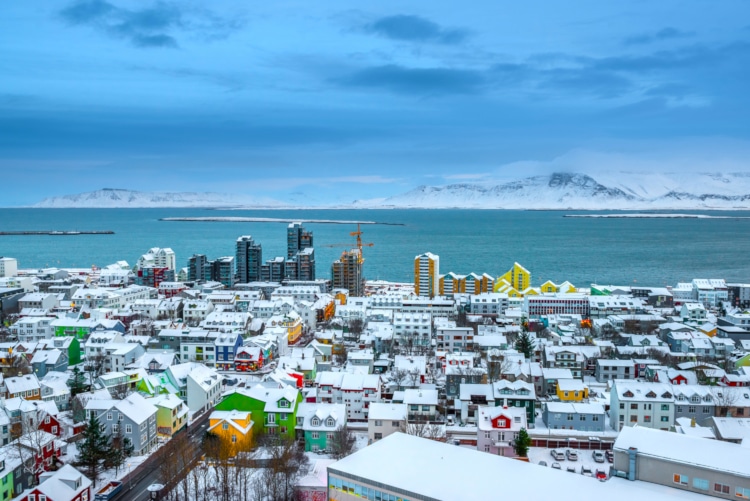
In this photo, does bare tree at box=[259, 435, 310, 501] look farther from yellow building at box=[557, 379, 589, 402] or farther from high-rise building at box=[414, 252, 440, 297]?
high-rise building at box=[414, 252, 440, 297]

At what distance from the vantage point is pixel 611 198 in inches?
6944

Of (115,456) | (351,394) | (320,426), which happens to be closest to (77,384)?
(115,456)

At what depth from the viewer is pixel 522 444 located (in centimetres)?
1045

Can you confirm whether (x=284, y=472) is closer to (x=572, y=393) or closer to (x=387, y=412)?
(x=387, y=412)

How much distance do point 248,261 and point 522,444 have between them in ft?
78.0

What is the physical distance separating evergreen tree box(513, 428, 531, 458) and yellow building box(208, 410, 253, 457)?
3.99 metres

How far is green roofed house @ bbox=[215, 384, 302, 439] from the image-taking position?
1144cm

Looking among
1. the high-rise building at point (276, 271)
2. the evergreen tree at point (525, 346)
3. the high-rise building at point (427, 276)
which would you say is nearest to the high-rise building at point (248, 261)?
the high-rise building at point (276, 271)

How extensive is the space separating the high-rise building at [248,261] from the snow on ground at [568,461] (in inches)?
904

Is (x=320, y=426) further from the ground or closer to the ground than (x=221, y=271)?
closer to the ground

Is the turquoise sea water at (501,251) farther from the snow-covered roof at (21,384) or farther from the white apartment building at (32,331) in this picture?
the snow-covered roof at (21,384)

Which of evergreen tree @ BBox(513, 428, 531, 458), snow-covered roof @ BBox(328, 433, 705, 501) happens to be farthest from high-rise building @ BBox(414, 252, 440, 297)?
snow-covered roof @ BBox(328, 433, 705, 501)

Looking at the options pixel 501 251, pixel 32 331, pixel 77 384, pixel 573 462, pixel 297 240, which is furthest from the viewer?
pixel 501 251

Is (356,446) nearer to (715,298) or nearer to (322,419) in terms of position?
(322,419)
